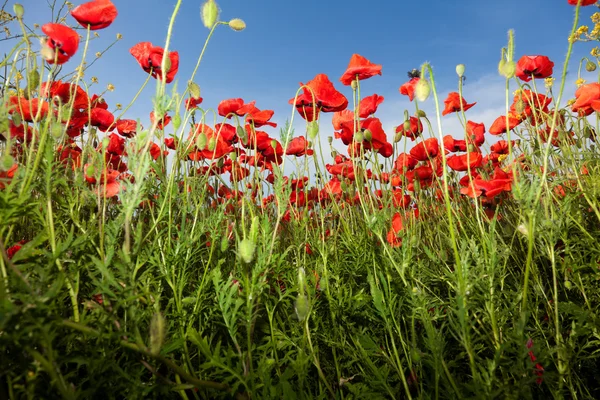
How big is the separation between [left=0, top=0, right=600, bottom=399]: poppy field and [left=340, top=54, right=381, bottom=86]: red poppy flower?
13 mm

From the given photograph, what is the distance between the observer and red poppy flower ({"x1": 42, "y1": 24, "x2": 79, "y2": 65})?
1484 mm

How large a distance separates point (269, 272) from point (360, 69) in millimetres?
1155

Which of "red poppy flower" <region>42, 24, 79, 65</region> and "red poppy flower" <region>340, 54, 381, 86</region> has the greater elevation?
"red poppy flower" <region>340, 54, 381, 86</region>

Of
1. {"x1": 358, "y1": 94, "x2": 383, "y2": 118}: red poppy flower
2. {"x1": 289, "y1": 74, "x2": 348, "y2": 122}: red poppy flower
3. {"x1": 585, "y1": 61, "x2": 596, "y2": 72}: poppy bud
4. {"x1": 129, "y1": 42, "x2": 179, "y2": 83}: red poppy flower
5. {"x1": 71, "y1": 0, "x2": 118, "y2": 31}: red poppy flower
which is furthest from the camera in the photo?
{"x1": 358, "y1": 94, "x2": 383, "y2": 118}: red poppy flower

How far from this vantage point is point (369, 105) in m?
2.45

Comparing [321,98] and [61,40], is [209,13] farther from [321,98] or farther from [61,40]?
[321,98]

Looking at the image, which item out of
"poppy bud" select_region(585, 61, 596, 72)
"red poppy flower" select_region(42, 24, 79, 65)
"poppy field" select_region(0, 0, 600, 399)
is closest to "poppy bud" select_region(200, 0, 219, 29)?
"poppy field" select_region(0, 0, 600, 399)

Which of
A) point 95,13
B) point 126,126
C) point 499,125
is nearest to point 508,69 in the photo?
point 95,13

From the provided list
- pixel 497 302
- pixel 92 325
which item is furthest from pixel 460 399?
pixel 92 325

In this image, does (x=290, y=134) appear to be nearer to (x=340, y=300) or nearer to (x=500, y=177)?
(x=340, y=300)

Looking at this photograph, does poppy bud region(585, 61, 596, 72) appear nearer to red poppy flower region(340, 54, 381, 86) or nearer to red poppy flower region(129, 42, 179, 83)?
red poppy flower region(340, 54, 381, 86)

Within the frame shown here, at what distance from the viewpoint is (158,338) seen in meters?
0.80

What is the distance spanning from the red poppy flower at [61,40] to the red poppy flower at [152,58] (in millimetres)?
397

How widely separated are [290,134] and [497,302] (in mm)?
952
